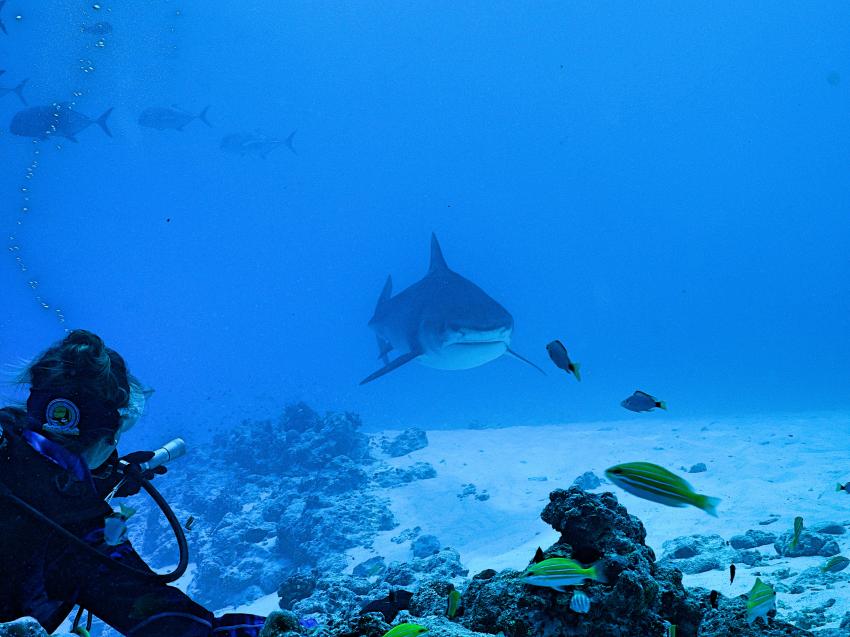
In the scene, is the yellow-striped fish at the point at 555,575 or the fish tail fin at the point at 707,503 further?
the yellow-striped fish at the point at 555,575

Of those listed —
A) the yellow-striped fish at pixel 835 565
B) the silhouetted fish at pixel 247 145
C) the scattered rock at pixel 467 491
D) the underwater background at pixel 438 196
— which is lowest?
the yellow-striped fish at pixel 835 565

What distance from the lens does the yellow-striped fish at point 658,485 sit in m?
1.75

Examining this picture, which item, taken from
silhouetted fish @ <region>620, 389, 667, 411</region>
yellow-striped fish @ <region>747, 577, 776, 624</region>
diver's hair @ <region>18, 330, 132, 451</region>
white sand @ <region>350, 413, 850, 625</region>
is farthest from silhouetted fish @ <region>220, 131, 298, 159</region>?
yellow-striped fish @ <region>747, 577, 776, 624</region>

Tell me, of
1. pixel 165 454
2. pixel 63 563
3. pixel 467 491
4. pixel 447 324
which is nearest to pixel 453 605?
pixel 165 454

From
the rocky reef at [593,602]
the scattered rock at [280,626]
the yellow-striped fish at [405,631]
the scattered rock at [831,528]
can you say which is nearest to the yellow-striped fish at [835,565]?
the scattered rock at [831,528]

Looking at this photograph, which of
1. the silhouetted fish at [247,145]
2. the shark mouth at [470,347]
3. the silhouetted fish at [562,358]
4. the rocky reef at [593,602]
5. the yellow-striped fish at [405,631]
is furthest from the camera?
the silhouetted fish at [247,145]

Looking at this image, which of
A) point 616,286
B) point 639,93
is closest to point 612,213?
point 616,286

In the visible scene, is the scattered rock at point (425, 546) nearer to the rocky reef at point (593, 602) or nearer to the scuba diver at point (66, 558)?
the rocky reef at point (593, 602)

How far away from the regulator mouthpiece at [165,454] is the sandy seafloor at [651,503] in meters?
3.82

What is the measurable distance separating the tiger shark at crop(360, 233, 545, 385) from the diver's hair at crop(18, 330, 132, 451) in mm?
6492

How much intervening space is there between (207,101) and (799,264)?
17757cm

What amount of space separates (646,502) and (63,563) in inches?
341

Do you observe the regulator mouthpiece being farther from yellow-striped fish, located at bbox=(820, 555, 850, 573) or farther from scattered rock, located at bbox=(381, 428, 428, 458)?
scattered rock, located at bbox=(381, 428, 428, 458)

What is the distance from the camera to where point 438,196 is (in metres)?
165
